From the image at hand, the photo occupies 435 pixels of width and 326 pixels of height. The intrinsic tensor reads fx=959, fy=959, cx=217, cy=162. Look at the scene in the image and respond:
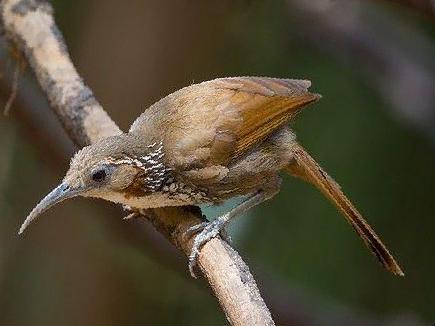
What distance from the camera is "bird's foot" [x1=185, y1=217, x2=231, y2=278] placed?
2.61 m

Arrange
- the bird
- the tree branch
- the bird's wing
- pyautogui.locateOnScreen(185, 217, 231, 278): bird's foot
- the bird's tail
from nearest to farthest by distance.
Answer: the tree branch → pyautogui.locateOnScreen(185, 217, 231, 278): bird's foot → the bird → the bird's wing → the bird's tail

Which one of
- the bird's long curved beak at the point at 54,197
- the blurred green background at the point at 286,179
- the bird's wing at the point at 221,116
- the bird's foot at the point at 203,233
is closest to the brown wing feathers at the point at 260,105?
the bird's wing at the point at 221,116

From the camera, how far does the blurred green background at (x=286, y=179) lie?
14.9 feet

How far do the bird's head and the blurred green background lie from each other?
52.9 inches

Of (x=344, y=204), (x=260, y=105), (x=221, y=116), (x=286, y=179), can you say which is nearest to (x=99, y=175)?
(x=221, y=116)

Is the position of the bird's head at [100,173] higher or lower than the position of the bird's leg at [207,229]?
higher

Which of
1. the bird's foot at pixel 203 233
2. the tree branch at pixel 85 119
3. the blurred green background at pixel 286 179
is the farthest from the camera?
the blurred green background at pixel 286 179

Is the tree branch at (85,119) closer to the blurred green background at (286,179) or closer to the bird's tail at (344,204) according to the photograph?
the bird's tail at (344,204)

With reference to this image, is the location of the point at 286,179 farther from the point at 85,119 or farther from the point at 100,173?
the point at 100,173

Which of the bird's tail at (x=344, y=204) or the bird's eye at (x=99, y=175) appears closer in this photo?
the bird's eye at (x=99, y=175)

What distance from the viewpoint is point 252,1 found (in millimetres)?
4848

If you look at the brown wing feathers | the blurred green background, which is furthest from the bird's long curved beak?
the blurred green background

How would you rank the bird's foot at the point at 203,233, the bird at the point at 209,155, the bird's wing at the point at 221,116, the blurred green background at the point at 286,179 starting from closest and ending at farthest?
the bird's foot at the point at 203,233 → the bird at the point at 209,155 → the bird's wing at the point at 221,116 → the blurred green background at the point at 286,179

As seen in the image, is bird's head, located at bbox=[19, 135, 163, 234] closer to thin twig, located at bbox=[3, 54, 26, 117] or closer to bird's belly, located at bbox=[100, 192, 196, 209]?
bird's belly, located at bbox=[100, 192, 196, 209]
